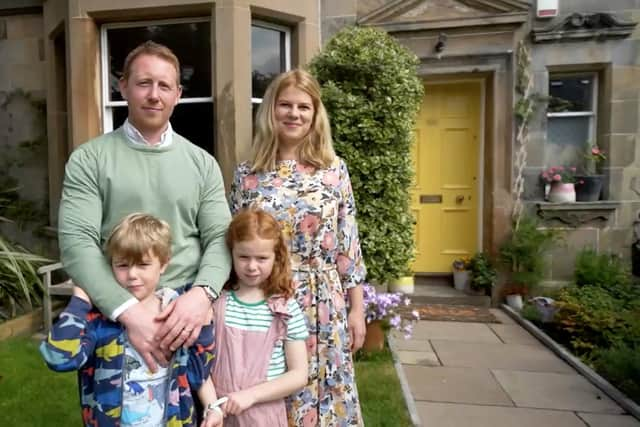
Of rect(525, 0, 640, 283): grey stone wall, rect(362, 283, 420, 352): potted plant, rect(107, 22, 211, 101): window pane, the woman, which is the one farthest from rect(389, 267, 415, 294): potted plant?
the woman

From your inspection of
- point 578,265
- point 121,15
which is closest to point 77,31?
point 121,15

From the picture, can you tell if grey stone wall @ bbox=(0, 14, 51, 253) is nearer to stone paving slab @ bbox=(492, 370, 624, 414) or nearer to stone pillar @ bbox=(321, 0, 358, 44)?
stone pillar @ bbox=(321, 0, 358, 44)

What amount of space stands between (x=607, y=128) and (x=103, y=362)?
18.3 ft

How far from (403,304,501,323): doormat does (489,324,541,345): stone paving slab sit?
0.18 metres

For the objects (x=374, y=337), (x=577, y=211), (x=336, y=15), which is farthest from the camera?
(x=577, y=211)

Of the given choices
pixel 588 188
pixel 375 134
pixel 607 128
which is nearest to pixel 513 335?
pixel 588 188

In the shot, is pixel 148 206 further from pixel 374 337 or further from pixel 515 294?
pixel 515 294

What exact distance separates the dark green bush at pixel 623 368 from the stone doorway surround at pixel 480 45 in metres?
1.72

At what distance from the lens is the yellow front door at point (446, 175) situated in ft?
18.3

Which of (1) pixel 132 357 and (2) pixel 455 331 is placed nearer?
(1) pixel 132 357

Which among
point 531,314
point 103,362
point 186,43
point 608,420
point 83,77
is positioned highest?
point 186,43

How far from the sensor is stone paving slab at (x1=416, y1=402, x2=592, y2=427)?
2834mm

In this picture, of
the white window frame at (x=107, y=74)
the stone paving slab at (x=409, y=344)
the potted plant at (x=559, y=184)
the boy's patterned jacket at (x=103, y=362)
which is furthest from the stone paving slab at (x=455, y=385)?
the white window frame at (x=107, y=74)

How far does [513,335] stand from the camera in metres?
4.46
